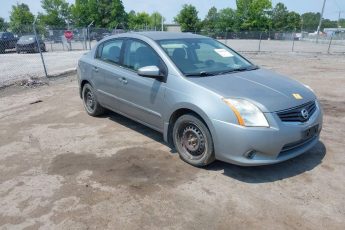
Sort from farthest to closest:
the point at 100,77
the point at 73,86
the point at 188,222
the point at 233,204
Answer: the point at 73,86 → the point at 100,77 → the point at 233,204 → the point at 188,222

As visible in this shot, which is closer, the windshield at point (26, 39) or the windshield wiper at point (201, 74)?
the windshield wiper at point (201, 74)

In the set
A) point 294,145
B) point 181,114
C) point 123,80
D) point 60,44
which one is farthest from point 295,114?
point 60,44

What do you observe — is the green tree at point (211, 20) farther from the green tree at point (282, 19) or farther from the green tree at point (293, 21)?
the green tree at point (293, 21)

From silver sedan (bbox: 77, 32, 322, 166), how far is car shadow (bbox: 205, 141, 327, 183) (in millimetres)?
300

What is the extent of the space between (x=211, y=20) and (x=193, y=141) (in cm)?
7042

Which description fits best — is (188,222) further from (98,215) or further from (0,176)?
(0,176)

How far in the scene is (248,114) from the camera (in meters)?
3.56

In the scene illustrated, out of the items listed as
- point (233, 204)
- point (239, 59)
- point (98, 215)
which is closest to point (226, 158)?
point (233, 204)

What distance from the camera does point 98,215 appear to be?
10.5ft

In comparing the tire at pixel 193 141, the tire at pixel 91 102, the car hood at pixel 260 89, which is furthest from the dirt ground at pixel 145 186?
the car hood at pixel 260 89

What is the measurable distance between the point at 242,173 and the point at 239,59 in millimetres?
1977

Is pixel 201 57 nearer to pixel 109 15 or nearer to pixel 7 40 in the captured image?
pixel 7 40

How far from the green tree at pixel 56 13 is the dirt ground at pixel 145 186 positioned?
Answer: 225 feet

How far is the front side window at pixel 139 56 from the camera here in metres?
4.59
